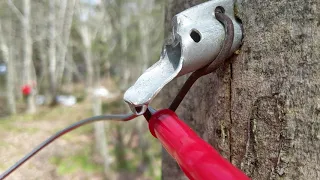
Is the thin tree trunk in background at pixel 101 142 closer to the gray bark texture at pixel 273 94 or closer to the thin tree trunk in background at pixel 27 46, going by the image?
the thin tree trunk in background at pixel 27 46

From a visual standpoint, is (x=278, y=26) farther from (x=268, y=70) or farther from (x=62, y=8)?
(x=62, y=8)

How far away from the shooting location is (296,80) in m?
0.42

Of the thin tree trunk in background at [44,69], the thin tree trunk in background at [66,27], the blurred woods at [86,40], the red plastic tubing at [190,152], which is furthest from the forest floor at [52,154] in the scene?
the red plastic tubing at [190,152]

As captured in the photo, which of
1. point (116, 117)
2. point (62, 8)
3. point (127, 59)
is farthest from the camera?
point (127, 59)

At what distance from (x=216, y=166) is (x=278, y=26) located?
22cm

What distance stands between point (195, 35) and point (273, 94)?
15 cm

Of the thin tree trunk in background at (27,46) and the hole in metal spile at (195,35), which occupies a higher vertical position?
the hole in metal spile at (195,35)

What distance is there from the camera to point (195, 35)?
0.48m

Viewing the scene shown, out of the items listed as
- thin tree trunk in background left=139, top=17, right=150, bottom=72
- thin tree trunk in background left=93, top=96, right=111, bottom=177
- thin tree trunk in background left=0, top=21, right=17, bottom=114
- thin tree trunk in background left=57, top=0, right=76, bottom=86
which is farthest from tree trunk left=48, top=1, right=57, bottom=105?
thin tree trunk in background left=93, top=96, right=111, bottom=177

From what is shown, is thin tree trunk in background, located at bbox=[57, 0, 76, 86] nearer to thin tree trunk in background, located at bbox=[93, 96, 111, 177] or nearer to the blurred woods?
the blurred woods

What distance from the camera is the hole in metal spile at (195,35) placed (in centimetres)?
47

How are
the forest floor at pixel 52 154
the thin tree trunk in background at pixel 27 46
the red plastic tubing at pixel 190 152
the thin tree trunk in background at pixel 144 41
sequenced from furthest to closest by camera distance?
1. the thin tree trunk in background at pixel 27 46
2. the thin tree trunk in background at pixel 144 41
3. the forest floor at pixel 52 154
4. the red plastic tubing at pixel 190 152

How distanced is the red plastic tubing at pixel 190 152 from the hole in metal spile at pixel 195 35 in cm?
13

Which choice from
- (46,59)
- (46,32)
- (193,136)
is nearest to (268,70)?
(193,136)
